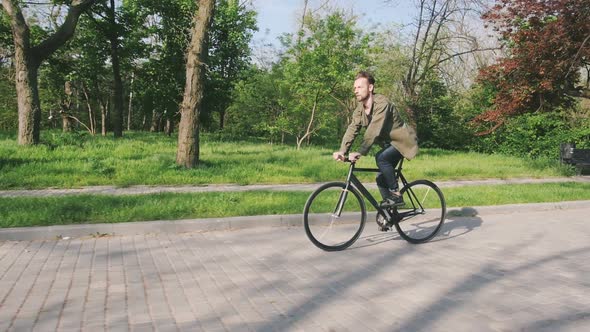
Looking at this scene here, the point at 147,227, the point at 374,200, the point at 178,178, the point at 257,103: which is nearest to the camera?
the point at 374,200

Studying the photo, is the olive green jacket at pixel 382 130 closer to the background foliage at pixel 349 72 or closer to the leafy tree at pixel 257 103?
the background foliage at pixel 349 72

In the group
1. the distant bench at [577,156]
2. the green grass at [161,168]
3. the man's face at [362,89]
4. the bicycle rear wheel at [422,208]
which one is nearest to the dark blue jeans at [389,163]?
the bicycle rear wheel at [422,208]

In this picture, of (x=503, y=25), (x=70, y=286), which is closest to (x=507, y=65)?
(x=503, y=25)

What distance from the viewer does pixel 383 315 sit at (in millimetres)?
3264

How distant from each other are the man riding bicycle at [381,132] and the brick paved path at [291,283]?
100 cm

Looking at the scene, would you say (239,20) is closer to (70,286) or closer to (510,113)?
(510,113)

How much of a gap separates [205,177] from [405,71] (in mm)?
15502

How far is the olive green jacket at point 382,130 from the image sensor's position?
511 centimetres

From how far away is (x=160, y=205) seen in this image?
6.86 m

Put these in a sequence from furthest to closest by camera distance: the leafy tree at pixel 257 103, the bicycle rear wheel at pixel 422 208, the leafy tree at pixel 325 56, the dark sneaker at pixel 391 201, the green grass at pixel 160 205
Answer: the leafy tree at pixel 257 103 → the leafy tree at pixel 325 56 → the green grass at pixel 160 205 → the bicycle rear wheel at pixel 422 208 → the dark sneaker at pixel 391 201

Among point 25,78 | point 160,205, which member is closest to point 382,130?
point 160,205

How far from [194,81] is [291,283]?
302 inches

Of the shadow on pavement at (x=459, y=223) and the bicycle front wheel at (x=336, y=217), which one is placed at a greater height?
the bicycle front wheel at (x=336, y=217)

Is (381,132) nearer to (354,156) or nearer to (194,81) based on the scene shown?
(354,156)
